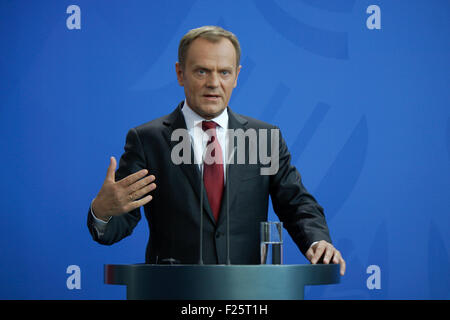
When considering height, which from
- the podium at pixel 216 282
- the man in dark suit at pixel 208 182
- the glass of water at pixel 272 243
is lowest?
the podium at pixel 216 282

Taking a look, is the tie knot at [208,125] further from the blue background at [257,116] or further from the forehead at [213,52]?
the blue background at [257,116]

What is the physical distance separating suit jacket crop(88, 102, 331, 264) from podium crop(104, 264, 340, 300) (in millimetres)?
517

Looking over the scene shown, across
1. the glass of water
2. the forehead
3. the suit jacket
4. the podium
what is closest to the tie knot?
the suit jacket

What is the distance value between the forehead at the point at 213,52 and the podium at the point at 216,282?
0.94 m

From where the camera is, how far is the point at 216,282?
5.26 ft

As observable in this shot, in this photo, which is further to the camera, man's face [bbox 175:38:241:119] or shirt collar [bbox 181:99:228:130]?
shirt collar [bbox 181:99:228:130]

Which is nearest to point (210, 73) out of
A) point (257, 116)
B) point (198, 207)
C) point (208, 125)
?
point (208, 125)

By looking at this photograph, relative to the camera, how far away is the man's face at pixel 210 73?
2.29 meters

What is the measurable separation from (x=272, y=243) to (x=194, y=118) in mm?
744

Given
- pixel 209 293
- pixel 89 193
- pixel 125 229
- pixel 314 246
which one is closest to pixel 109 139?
pixel 89 193

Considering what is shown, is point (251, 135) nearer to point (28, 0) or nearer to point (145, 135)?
point (145, 135)

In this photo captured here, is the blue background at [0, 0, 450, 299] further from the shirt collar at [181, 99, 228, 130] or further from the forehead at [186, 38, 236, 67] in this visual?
the forehead at [186, 38, 236, 67]

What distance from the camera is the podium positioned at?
5.26ft

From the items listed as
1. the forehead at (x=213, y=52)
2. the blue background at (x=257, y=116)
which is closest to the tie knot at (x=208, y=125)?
the forehead at (x=213, y=52)
